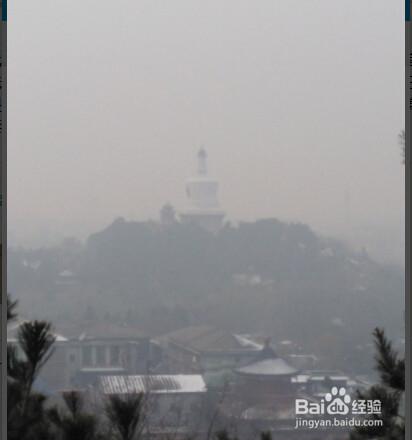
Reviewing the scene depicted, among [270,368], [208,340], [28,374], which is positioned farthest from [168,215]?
[28,374]

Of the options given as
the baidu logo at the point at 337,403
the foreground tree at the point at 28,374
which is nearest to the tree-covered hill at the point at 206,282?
the baidu logo at the point at 337,403

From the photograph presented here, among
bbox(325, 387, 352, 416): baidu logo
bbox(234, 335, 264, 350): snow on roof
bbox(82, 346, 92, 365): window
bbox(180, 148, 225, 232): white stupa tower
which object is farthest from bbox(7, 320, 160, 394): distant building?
bbox(325, 387, 352, 416): baidu logo

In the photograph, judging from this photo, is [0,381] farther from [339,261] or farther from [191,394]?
[339,261]

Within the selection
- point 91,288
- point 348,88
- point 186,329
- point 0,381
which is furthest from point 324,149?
point 0,381

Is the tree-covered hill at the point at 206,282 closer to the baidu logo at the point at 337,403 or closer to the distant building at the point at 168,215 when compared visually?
the distant building at the point at 168,215

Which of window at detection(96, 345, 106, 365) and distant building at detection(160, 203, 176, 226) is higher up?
distant building at detection(160, 203, 176, 226)

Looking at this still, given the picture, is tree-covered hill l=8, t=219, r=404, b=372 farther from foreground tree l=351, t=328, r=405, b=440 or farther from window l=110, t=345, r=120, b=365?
foreground tree l=351, t=328, r=405, b=440
